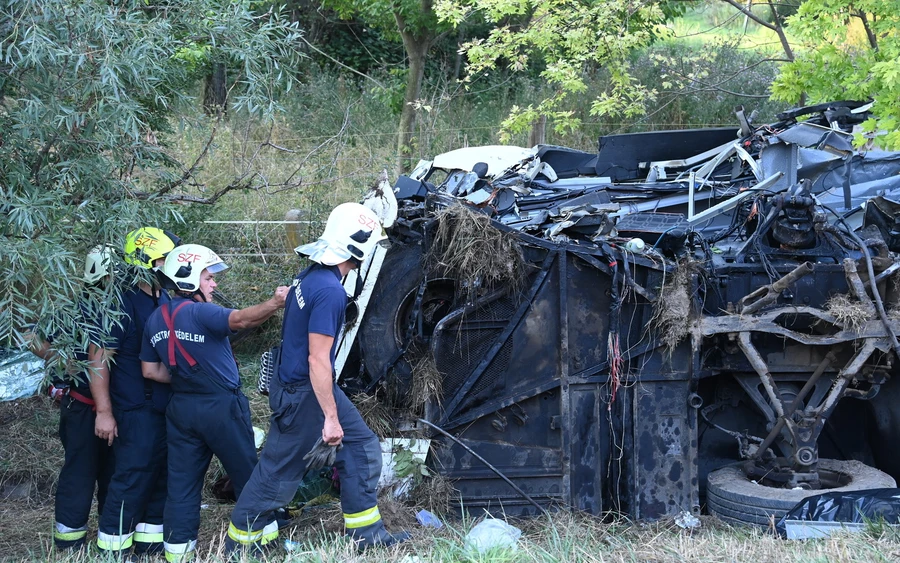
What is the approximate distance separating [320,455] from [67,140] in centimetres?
184

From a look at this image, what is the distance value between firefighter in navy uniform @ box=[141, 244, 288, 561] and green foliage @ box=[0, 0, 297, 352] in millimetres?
476

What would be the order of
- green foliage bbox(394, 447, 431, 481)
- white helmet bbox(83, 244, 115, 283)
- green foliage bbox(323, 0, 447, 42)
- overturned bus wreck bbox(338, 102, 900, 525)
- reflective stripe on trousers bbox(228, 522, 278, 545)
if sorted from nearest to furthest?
white helmet bbox(83, 244, 115, 283) → reflective stripe on trousers bbox(228, 522, 278, 545) → overturned bus wreck bbox(338, 102, 900, 525) → green foliage bbox(394, 447, 431, 481) → green foliage bbox(323, 0, 447, 42)

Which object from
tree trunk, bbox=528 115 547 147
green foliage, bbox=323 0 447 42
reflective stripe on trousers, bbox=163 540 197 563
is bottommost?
reflective stripe on trousers, bbox=163 540 197 563

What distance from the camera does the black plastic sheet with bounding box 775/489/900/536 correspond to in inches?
176

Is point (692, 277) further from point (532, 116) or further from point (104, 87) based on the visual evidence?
point (532, 116)

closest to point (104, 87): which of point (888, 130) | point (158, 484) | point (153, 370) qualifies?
point (153, 370)

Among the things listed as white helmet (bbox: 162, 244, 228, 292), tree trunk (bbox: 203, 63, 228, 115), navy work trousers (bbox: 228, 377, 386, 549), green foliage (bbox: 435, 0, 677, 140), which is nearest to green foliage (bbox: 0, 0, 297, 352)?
white helmet (bbox: 162, 244, 228, 292)

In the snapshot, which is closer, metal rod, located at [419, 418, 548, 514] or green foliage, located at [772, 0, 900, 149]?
metal rod, located at [419, 418, 548, 514]

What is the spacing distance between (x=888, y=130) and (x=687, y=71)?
7106 millimetres

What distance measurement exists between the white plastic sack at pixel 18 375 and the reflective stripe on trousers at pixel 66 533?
84.0 inches

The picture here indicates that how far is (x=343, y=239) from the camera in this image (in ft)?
14.0

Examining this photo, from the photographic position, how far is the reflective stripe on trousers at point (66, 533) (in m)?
4.84

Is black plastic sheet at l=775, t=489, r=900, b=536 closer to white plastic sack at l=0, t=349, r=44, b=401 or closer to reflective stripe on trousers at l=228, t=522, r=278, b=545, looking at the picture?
reflective stripe on trousers at l=228, t=522, r=278, b=545

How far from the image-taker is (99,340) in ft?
14.6
